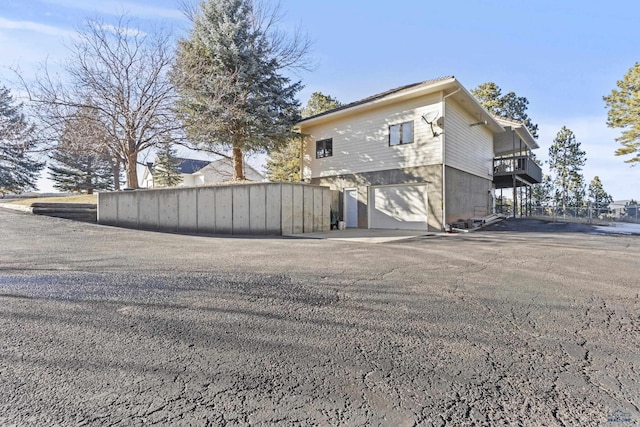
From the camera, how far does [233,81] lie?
13.8 metres

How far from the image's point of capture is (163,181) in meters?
29.9

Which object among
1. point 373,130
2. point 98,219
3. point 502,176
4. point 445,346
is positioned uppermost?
point 373,130

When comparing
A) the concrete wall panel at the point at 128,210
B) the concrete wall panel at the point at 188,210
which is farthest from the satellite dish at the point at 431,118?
the concrete wall panel at the point at 128,210

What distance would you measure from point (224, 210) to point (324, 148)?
6.36 m

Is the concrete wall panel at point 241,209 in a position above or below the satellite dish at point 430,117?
below

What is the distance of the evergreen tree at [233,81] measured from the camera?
43.5 feet

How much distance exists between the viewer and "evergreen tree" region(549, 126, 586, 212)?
1204 inches

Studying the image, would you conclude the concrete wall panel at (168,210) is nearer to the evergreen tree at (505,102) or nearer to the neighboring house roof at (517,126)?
the neighboring house roof at (517,126)

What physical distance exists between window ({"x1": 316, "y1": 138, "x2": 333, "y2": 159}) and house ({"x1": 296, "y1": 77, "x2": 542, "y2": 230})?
0.16 feet

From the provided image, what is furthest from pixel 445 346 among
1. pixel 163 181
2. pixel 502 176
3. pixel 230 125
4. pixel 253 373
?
pixel 163 181

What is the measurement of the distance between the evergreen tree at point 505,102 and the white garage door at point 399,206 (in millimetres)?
18606

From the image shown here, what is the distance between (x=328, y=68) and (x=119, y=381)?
16.6 m

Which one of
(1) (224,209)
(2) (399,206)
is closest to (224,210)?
(1) (224,209)

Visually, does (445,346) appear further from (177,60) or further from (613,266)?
(177,60)
